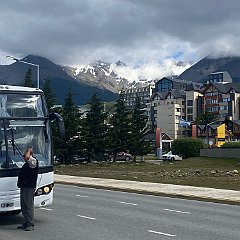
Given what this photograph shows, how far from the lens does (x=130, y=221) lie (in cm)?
1305

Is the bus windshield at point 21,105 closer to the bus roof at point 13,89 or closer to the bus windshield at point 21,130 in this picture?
the bus windshield at point 21,130

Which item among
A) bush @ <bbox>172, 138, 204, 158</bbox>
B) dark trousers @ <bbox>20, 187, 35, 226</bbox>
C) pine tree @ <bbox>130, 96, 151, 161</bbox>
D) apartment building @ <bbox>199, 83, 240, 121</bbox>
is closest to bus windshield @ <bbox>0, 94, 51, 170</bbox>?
dark trousers @ <bbox>20, 187, 35, 226</bbox>

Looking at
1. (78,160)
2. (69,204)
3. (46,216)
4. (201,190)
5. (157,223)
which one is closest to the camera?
(157,223)

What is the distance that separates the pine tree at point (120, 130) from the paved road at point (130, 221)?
159ft

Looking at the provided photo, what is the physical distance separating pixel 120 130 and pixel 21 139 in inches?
2215

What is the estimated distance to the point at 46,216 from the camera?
13844mm

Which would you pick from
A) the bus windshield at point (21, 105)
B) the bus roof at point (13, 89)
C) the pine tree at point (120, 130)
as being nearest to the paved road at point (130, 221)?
the bus windshield at point (21, 105)

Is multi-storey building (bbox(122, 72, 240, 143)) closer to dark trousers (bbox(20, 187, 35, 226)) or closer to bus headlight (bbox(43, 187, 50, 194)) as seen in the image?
bus headlight (bbox(43, 187, 50, 194))

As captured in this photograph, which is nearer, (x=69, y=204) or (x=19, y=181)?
(x=19, y=181)

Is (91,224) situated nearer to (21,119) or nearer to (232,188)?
(21,119)

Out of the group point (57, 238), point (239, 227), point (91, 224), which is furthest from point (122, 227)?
point (239, 227)

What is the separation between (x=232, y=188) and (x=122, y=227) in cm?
1293

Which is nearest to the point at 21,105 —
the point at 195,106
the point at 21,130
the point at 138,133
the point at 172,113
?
the point at 21,130

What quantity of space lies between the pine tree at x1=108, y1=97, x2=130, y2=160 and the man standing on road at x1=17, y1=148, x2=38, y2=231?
5532 centimetres
